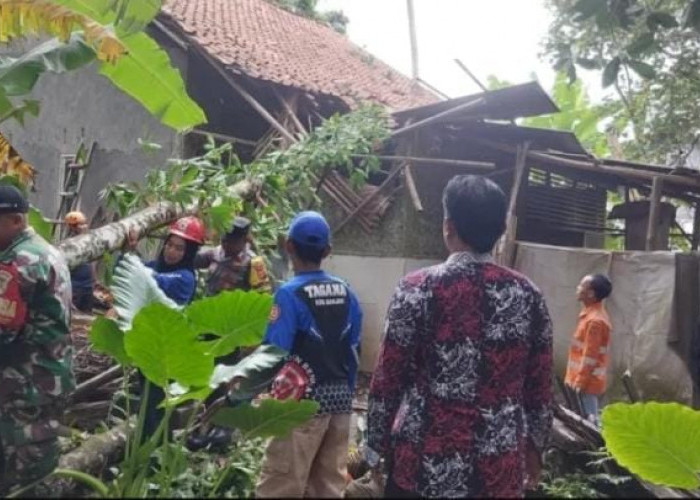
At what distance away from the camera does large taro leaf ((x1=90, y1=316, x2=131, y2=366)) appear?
3.32 metres

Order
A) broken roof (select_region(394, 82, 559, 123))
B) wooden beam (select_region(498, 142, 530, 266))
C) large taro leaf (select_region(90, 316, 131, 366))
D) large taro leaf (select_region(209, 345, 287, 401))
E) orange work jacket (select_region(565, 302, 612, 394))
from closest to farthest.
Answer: large taro leaf (select_region(209, 345, 287, 401))
large taro leaf (select_region(90, 316, 131, 366))
orange work jacket (select_region(565, 302, 612, 394))
broken roof (select_region(394, 82, 559, 123))
wooden beam (select_region(498, 142, 530, 266))

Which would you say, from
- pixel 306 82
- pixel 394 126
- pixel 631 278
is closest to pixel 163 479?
pixel 631 278

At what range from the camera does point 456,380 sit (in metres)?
Result: 2.55

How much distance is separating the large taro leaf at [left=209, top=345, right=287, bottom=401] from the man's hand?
107 centimetres

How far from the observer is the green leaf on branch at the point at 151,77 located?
5.93m

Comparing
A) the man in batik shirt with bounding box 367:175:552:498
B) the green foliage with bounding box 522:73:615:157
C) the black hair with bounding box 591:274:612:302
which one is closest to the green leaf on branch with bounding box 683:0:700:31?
the man in batik shirt with bounding box 367:175:552:498

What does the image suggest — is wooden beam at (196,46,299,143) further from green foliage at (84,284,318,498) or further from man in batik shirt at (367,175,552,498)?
man in batik shirt at (367,175,552,498)

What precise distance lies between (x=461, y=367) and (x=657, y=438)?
2.36ft

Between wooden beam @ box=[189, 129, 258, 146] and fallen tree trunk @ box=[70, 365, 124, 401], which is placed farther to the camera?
wooden beam @ box=[189, 129, 258, 146]

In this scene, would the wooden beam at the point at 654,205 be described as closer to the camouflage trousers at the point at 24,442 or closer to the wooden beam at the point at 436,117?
the wooden beam at the point at 436,117

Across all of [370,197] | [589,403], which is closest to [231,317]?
[589,403]

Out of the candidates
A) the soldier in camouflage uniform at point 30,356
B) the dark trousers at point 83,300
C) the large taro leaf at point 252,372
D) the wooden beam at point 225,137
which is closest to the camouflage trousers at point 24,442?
the soldier in camouflage uniform at point 30,356

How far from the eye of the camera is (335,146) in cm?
923

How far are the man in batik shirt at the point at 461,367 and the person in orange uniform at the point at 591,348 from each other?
4.44m
